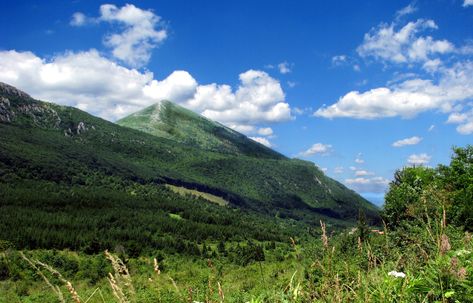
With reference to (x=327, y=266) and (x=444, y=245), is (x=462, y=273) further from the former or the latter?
(x=327, y=266)

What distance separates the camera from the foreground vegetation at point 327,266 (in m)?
3.46

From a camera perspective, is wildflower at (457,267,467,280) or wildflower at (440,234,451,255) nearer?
wildflower at (457,267,467,280)

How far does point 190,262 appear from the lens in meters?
122

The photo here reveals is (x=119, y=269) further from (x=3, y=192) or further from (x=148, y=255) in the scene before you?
(x=3, y=192)

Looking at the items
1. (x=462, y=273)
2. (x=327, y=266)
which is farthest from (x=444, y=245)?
(x=327, y=266)

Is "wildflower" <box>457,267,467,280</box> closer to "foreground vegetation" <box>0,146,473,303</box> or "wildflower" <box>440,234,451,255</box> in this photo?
"foreground vegetation" <box>0,146,473,303</box>

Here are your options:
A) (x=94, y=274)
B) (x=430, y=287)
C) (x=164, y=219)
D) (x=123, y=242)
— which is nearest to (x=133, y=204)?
(x=164, y=219)

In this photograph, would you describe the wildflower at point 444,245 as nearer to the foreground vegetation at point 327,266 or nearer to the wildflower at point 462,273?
the foreground vegetation at point 327,266

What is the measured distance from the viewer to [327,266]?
4.08m

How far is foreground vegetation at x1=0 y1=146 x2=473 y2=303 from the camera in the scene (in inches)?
136

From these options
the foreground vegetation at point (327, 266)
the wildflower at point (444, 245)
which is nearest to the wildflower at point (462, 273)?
the foreground vegetation at point (327, 266)

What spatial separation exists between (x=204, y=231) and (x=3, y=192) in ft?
267

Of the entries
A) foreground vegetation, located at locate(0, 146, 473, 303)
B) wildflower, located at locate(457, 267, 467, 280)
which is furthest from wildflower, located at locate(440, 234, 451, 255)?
wildflower, located at locate(457, 267, 467, 280)

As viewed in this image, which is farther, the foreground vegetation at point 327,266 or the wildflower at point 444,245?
the wildflower at point 444,245
